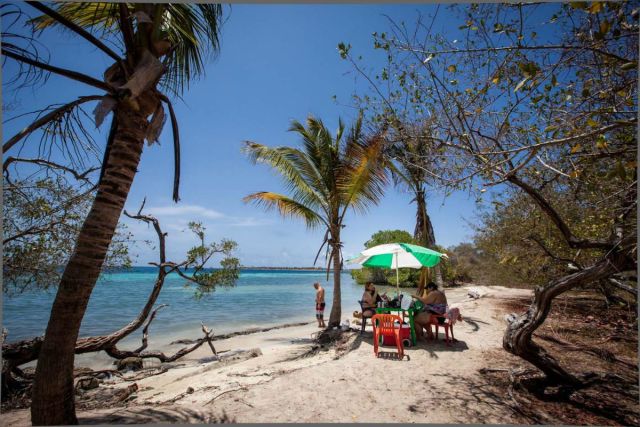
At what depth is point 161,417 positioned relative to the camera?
11.6 ft

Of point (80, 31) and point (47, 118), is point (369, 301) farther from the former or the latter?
point (80, 31)

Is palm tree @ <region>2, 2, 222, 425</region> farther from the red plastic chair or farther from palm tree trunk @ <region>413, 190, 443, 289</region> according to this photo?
palm tree trunk @ <region>413, 190, 443, 289</region>

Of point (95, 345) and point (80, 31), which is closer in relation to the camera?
point (80, 31)

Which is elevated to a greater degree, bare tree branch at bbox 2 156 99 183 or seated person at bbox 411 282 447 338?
bare tree branch at bbox 2 156 99 183

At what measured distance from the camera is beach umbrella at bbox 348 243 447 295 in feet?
23.9

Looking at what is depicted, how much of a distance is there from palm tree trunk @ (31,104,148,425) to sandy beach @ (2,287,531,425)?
2.28 ft

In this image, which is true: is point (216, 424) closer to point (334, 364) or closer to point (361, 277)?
point (334, 364)

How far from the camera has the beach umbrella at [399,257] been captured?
7.30 meters

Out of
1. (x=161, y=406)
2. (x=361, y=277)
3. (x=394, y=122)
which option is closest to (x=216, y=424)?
(x=161, y=406)

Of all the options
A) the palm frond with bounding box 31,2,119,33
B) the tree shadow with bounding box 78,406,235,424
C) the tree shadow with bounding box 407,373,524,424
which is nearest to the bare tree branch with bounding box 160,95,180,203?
the palm frond with bounding box 31,2,119,33

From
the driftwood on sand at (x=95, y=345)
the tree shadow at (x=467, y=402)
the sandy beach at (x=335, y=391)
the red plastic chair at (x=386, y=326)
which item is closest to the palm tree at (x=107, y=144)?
the sandy beach at (x=335, y=391)

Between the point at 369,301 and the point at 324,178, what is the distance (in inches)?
144

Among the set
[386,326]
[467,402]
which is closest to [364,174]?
[386,326]

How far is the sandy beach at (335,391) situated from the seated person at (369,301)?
3.55ft
